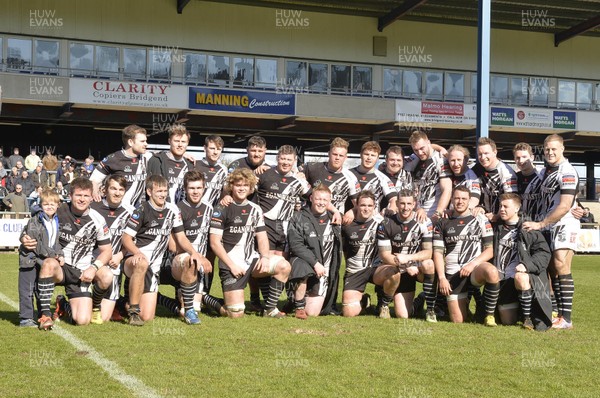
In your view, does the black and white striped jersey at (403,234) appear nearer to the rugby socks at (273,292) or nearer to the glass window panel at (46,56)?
the rugby socks at (273,292)

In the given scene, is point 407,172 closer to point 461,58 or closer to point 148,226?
point 148,226

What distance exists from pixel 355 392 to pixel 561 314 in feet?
12.5

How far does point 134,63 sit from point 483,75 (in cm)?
1889

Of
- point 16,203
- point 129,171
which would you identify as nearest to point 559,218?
point 129,171

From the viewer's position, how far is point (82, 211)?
7.30 m

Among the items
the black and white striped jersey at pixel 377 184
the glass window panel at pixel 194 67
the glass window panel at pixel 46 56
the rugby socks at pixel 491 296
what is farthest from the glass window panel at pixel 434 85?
the rugby socks at pixel 491 296

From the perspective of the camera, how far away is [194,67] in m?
30.6

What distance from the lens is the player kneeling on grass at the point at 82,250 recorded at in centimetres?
725

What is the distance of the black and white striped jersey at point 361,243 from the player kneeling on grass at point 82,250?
2677 mm

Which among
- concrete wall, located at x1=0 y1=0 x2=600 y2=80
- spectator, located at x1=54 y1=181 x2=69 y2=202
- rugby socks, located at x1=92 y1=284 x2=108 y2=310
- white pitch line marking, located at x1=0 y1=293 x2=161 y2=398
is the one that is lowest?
white pitch line marking, located at x1=0 y1=293 x2=161 y2=398

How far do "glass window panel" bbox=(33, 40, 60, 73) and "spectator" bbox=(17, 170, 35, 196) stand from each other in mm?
7755

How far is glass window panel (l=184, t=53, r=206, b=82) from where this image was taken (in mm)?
30484

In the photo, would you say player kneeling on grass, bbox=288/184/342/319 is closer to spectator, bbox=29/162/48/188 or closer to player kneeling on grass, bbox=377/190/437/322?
player kneeling on grass, bbox=377/190/437/322

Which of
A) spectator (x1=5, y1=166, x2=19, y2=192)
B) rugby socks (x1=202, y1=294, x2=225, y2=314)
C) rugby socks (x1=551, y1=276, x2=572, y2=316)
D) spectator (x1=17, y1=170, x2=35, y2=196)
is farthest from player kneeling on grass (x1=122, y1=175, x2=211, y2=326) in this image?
spectator (x1=5, y1=166, x2=19, y2=192)
